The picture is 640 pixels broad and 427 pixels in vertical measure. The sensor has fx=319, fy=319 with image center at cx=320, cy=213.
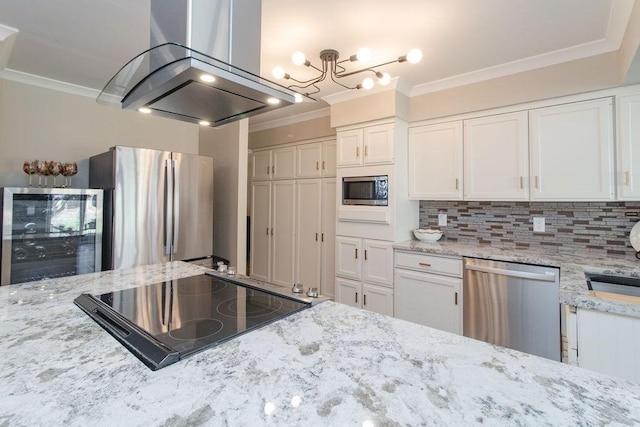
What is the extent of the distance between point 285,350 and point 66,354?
1.91ft

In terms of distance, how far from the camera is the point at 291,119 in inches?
163

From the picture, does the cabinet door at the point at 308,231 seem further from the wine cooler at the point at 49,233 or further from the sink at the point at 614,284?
the sink at the point at 614,284

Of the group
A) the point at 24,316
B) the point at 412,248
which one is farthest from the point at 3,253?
the point at 412,248

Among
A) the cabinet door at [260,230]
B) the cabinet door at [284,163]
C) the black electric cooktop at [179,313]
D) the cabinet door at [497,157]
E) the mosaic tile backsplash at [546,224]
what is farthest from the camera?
the cabinet door at [260,230]

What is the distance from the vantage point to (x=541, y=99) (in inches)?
98.0

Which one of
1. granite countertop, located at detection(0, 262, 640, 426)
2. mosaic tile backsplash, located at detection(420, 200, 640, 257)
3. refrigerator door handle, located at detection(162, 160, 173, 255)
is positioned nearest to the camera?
granite countertop, located at detection(0, 262, 640, 426)

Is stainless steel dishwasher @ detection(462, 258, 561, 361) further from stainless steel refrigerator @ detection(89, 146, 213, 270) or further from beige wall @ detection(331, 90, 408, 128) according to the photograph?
stainless steel refrigerator @ detection(89, 146, 213, 270)

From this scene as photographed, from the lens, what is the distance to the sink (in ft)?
6.23

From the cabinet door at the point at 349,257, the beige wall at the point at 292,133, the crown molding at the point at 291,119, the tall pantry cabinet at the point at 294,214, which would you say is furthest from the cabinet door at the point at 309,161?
the cabinet door at the point at 349,257

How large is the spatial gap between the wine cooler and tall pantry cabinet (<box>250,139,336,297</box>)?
6.94ft

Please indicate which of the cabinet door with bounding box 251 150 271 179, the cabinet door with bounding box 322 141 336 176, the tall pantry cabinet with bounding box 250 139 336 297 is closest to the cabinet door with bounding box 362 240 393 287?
the tall pantry cabinet with bounding box 250 139 336 297

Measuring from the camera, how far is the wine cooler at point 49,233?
2273 millimetres

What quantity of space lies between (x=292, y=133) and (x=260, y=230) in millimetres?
1445

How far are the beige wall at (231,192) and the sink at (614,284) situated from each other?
111 inches
